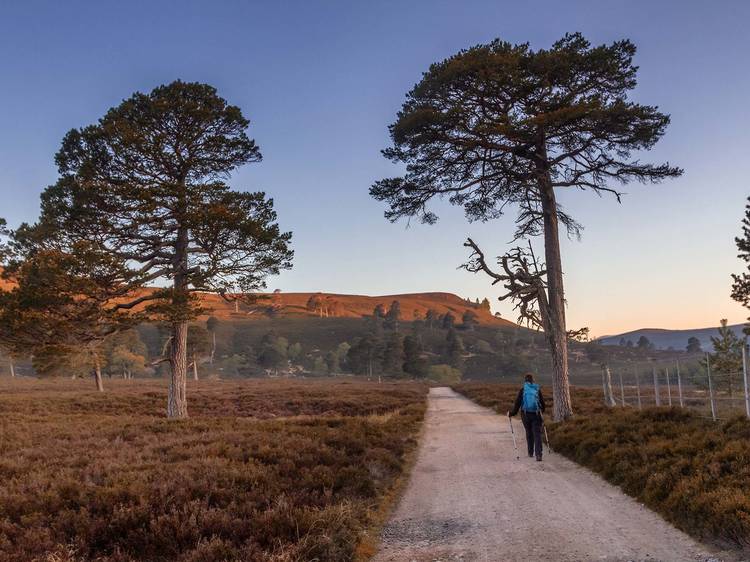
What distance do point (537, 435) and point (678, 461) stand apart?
349 centimetres

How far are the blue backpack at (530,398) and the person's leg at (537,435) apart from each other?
8.1 inches

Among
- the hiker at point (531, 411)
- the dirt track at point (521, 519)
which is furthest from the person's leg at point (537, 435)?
the dirt track at point (521, 519)

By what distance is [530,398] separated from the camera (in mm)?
11867

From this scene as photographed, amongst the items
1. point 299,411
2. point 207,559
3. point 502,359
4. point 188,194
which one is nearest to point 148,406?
point 299,411

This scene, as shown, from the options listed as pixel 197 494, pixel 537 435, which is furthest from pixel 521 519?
pixel 537 435

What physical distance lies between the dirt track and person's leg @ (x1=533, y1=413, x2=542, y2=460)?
0.90 feet

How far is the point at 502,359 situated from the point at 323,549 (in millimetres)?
129946

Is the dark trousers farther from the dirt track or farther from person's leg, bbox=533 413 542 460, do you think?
the dirt track

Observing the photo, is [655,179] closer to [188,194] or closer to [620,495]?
[620,495]

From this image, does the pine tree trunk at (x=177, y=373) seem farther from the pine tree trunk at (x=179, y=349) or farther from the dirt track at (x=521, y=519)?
the dirt track at (x=521, y=519)

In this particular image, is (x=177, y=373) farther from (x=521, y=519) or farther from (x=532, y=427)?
(x=521, y=519)

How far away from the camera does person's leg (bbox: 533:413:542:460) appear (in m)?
11.1

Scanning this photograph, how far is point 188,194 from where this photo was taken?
746 inches

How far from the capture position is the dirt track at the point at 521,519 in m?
5.41
